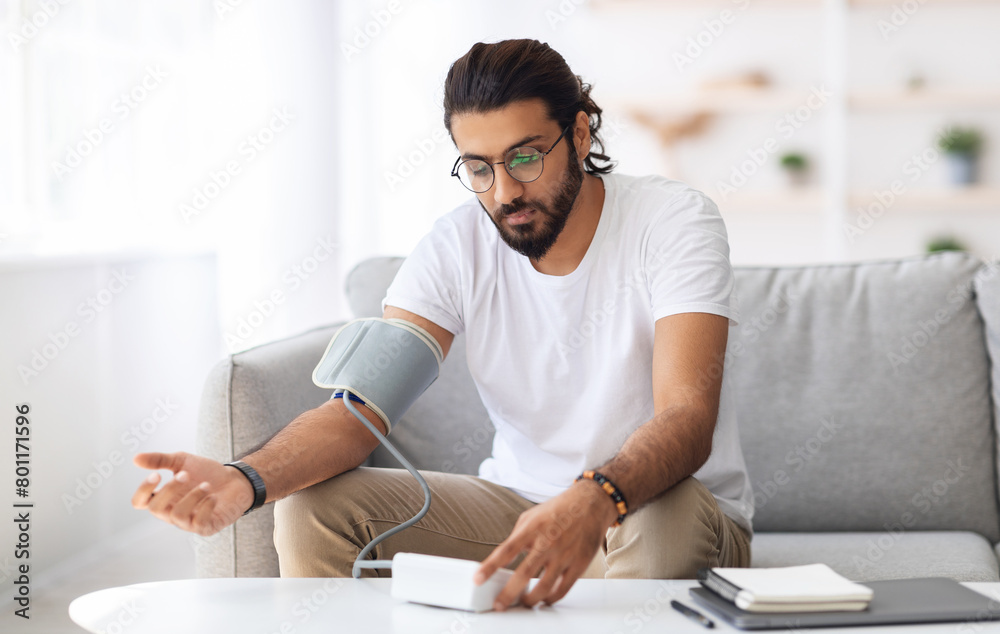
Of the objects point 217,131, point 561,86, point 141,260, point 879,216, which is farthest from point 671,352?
point 879,216

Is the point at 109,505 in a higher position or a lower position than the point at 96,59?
lower

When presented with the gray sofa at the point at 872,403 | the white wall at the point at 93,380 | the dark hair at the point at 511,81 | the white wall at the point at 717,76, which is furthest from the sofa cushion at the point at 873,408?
the white wall at the point at 717,76

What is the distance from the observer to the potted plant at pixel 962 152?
3.62m

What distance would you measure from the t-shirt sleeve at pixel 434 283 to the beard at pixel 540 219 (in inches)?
3.9

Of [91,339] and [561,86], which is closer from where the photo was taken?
[561,86]

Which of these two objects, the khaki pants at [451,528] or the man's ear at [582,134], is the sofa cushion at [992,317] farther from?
the man's ear at [582,134]

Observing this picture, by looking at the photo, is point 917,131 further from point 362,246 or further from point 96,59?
point 96,59

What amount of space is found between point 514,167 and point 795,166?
8.93ft

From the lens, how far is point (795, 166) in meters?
3.75

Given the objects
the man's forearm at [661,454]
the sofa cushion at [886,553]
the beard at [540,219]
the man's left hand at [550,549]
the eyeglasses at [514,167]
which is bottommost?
the sofa cushion at [886,553]

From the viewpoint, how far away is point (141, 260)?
2564 mm

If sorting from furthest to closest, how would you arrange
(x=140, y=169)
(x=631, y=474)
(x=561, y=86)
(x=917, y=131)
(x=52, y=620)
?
(x=917, y=131), (x=140, y=169), (x=52, y=620), (x=561, y=86), (x=631, y=474)

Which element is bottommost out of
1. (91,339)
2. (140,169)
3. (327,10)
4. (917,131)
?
(91,339)

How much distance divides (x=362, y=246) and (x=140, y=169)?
864mm
